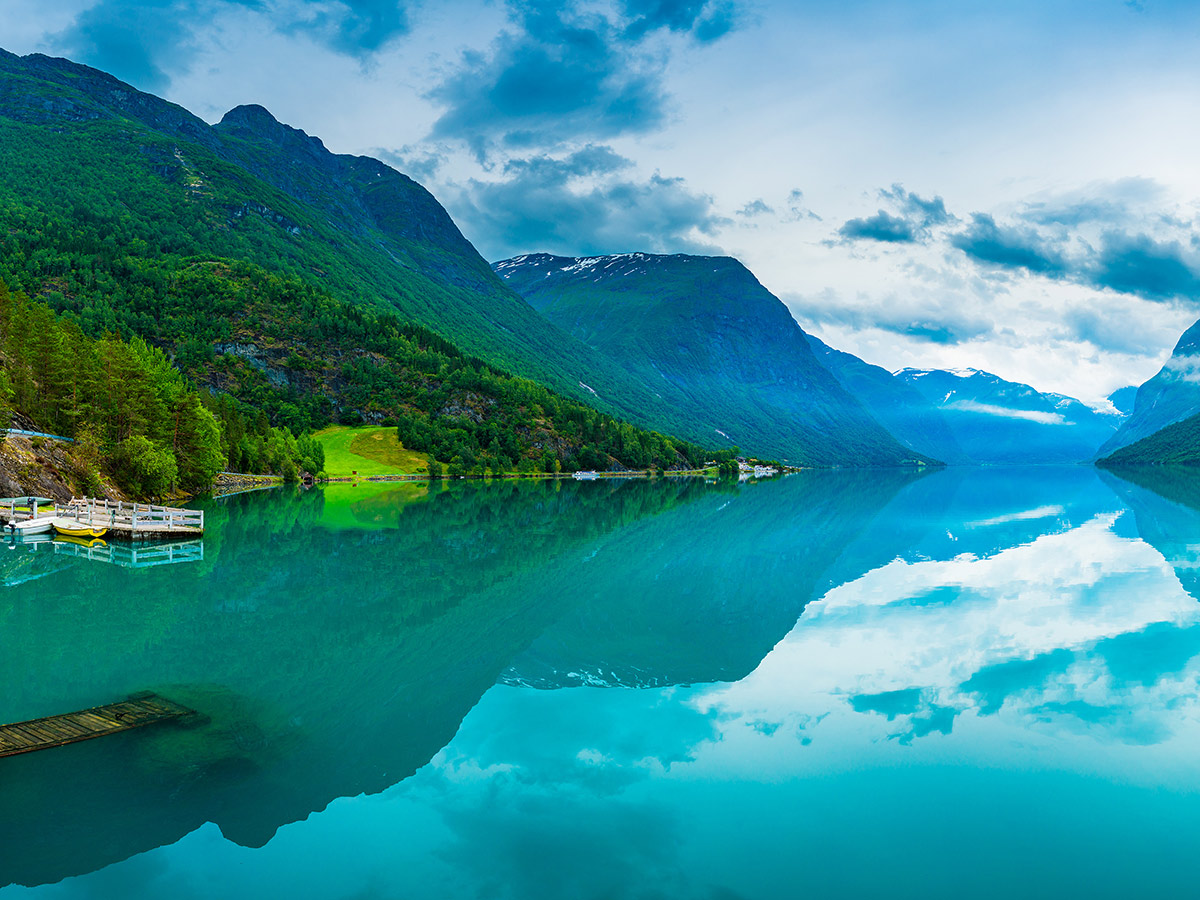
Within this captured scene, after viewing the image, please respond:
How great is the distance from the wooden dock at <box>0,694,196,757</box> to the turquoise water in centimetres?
50

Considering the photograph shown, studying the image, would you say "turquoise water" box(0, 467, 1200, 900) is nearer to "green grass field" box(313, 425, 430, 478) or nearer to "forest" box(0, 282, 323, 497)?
"forest" box(0, 282, 323, 497)

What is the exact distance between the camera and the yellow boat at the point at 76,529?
149ft

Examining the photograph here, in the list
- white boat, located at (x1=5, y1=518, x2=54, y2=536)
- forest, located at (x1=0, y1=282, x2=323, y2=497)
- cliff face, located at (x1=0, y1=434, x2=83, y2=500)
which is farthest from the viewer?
forest, located at (x1=0, y1=282, x2=323, y2=497)

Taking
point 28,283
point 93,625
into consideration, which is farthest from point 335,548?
point 28,283

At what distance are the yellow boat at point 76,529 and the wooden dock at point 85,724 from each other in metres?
36.9

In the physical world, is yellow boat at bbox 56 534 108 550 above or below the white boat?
below

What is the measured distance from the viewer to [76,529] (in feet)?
149

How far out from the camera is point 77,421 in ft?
213

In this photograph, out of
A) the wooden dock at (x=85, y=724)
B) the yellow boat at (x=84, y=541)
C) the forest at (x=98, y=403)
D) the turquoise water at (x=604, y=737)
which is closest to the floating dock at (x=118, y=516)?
the yellow boat at (x=84, y=541)

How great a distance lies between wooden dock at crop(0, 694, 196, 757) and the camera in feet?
42.3

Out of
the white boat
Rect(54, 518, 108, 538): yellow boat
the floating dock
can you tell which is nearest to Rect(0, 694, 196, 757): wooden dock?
the floating dock

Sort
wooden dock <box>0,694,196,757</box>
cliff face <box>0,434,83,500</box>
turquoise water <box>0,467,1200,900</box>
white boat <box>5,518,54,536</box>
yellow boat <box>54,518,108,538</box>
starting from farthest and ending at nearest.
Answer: cliff face <box>0,434,83,500</box>, white boat <box>5,518,54,536</box>, yellow boat <box>54,518,108,538</box>, wooden dock <box>0,694,196,757</box>, turquoise water <box>0,467,1200,900</box>

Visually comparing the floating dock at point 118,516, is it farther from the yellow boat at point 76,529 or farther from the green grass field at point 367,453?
the green grass field at point 367,453

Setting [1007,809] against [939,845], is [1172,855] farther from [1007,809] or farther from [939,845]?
[939,845]
